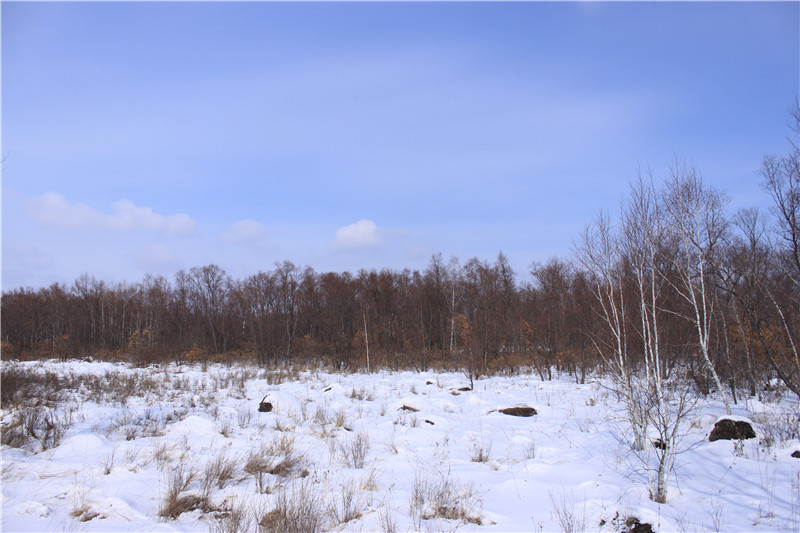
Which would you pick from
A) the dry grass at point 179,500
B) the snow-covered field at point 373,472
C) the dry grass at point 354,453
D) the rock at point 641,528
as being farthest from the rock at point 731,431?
the dry grass at point 179,500

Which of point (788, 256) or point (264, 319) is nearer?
point (788, 256)

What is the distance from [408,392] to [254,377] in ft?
27.2

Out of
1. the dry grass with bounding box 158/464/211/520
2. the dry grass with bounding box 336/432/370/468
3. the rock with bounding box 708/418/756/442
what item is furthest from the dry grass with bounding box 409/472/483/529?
the rock with bounding box 708/418/756/442

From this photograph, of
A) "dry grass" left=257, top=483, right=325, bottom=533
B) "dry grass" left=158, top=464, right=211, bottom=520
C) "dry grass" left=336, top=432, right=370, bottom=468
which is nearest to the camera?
"dry grass" left=257, top=483, right=325, bottom=533

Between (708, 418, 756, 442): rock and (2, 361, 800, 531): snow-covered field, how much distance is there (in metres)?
0.20

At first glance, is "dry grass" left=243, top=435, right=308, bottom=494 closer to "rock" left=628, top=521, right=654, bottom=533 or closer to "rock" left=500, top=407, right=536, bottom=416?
"rock" left=628, top=521, right=654, bottom=533

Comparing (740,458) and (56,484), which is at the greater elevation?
(56,484)

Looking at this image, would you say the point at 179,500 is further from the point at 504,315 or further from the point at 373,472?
the point at 504,315

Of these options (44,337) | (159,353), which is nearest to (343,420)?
(159,353)

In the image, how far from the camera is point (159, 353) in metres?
29.7

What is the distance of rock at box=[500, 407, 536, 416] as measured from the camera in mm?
11844

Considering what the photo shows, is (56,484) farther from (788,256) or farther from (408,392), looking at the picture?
(788,256)

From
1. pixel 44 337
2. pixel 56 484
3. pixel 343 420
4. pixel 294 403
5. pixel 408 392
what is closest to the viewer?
pixel 56 484

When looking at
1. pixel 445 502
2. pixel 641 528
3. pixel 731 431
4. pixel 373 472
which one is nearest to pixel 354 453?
pixel 373 472
